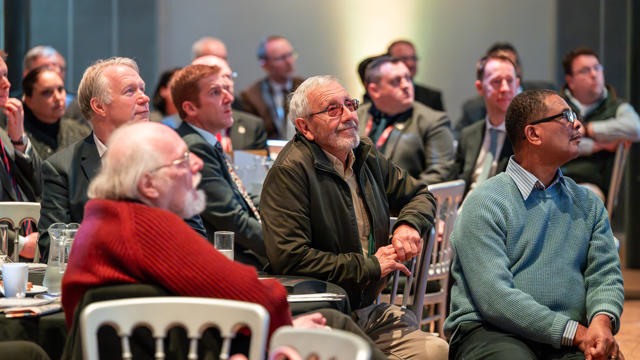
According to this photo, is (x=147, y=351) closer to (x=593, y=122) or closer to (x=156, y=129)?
(x=156, y=129)

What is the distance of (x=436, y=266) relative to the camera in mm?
4309

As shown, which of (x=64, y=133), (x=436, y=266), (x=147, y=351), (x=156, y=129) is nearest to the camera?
(x=147, y=351)

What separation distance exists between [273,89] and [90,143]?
3703 millimetres

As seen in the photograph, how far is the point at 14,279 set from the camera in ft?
8.83

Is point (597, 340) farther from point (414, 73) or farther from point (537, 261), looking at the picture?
point (414, 73)

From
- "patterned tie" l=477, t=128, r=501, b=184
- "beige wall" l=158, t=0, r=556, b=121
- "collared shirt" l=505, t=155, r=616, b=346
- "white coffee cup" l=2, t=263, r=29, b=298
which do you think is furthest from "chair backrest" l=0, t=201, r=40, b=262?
"beige wall" l=158, t=0, r=556, b=121

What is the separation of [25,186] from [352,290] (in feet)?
7.04

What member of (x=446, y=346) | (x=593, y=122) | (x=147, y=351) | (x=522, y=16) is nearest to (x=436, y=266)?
(x=446, y=346)

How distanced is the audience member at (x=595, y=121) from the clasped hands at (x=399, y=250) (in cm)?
242

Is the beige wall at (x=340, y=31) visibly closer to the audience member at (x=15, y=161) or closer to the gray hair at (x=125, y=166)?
the audience member at (x=15, y=161)

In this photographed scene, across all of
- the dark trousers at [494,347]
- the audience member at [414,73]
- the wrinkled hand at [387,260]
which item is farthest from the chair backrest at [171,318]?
the audience member at [414,73]

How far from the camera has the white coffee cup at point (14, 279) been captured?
2684 mm

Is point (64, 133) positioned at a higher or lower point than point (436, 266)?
higher

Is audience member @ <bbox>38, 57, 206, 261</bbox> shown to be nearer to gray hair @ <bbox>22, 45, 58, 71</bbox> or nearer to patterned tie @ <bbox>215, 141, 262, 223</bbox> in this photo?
patterned tie @ <bbox>215, 141, 262, 223</bbox>
